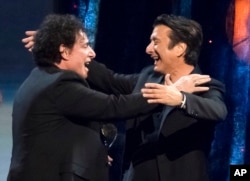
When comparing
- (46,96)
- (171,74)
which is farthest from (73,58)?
(171,74)

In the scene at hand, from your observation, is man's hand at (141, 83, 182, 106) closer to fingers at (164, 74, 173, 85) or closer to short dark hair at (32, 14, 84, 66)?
fingers at (164, 74, 173, 85)

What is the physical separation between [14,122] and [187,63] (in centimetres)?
60

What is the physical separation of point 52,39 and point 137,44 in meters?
1.15

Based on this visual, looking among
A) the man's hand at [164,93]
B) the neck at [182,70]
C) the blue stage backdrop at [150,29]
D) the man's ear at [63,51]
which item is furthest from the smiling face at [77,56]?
the blue stage backdrop at [150,29]

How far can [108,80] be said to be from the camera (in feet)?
8.41

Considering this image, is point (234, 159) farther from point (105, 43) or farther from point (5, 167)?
point (5, 167)

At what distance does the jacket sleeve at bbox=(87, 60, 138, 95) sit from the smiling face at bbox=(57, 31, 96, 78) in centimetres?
41

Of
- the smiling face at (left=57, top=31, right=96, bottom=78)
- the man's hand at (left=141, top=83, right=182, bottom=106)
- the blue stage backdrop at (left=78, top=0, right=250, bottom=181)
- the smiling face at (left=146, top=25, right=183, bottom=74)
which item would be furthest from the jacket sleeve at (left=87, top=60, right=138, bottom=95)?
the blue stage backdrop at (left=78, top=0, right=250, bottom=181)

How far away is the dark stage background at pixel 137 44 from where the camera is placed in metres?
3.16

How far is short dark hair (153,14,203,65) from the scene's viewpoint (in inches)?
88.0

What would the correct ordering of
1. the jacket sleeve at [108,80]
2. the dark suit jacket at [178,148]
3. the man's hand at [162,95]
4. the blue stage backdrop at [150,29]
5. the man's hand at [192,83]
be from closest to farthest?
the man's hand at [162,95], the man's hand at [192,83], the dark suit jacket at [178,148], the jacket sleeve at [108,80], the blue stage backdrop at [150,29]

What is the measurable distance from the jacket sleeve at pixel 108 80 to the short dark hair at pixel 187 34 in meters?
0.31

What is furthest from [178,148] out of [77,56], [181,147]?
[77,56]

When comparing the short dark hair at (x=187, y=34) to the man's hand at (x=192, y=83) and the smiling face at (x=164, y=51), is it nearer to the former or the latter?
the smiling face at (x=164, y=51)
